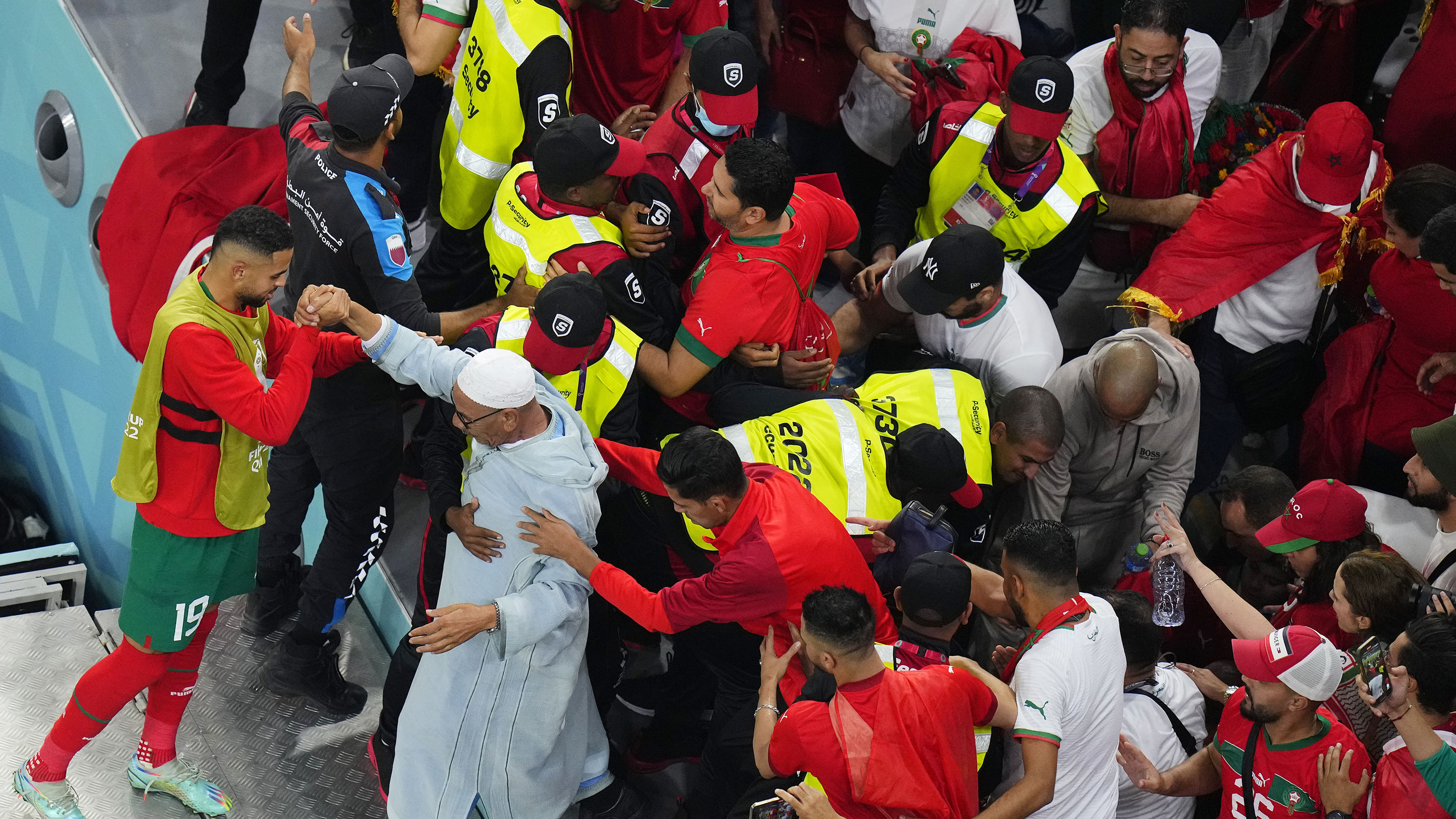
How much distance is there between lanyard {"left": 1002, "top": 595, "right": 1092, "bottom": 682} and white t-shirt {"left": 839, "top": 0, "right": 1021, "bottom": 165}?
2062 millimetres

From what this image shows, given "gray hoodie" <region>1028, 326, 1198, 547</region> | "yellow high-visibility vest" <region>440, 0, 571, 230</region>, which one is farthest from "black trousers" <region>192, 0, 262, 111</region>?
"gray hoodie" <region>1028, 326, 1198, 547</region>

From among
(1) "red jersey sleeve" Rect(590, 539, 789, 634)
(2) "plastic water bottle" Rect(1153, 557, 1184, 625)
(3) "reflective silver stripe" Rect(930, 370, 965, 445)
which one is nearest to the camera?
(1) "red jersey sleeve" Rect(590, 539, 789, 634)

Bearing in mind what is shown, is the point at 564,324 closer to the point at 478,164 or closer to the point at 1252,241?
the point at 478,164

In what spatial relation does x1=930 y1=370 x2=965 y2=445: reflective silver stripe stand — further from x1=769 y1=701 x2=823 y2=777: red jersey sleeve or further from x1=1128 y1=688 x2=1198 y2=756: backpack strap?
x1=769 y1=701 x2=823 y2=777: red jersey sleeve

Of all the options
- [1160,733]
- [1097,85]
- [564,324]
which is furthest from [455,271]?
[1160,733]

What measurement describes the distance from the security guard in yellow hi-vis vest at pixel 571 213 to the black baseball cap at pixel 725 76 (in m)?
0.30

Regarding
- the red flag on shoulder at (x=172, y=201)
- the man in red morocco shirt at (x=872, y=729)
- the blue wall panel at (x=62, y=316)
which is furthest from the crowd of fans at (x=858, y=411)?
the blue wall panel at (x=62, y=316)

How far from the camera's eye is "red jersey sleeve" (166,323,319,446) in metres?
3.11

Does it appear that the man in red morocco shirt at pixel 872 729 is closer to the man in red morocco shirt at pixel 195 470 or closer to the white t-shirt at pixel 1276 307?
the man in red morocco shirt at pixel 195 470

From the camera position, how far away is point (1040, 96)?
155 inches

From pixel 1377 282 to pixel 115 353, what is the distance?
15.0 feet

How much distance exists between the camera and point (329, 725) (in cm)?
401

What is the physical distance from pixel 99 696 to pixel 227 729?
59 cm

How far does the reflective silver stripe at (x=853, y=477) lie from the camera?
3463 mm
